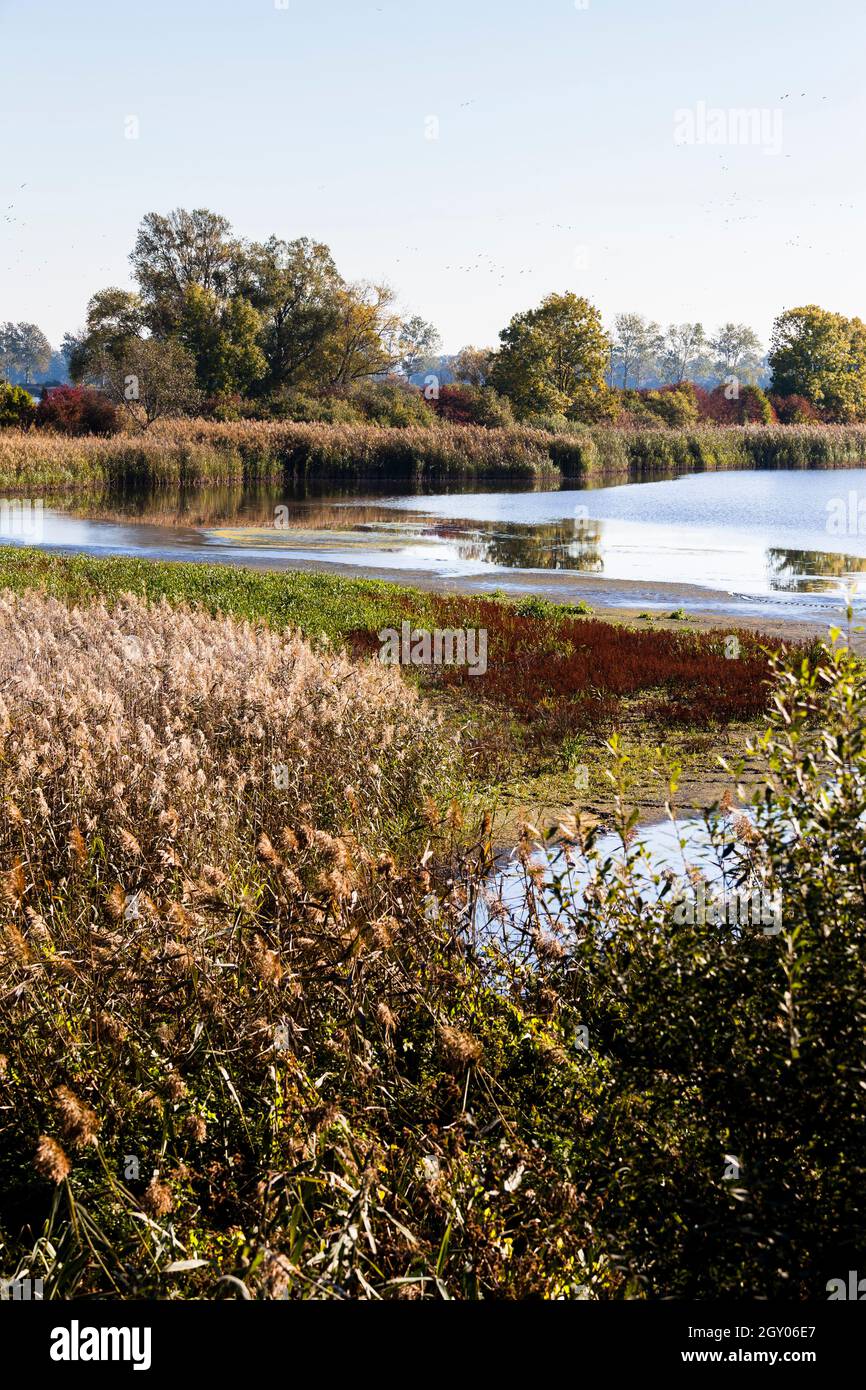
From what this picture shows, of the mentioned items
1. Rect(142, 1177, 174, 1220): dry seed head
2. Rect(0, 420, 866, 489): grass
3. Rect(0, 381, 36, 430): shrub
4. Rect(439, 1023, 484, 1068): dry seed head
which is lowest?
Rect(142, 1177, 174, 1220): dry seed head

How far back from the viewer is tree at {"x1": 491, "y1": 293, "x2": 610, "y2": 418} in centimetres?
7212

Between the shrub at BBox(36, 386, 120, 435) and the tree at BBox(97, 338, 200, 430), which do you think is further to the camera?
the tree at BBox(97, 338, 200, 430)

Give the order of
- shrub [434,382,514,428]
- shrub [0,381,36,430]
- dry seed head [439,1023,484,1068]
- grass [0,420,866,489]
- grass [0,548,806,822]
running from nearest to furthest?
dry seed head [439,1023,484,1068]
grass [0,548,806,822]
grass [0,420,866,489]
shrub [0,381,36,430]
shrub [434,382,514,428]

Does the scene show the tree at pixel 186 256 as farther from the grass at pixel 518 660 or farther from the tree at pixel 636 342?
the tree at pixel 636 342

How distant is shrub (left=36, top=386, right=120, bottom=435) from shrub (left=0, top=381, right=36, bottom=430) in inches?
25.0

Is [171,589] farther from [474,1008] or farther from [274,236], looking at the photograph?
[274,236]

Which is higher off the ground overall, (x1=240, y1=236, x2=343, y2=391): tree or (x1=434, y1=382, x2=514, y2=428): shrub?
(x1=240, y1=236, x2=343, y2=391): tree

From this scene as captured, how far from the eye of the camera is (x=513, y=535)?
29312mm

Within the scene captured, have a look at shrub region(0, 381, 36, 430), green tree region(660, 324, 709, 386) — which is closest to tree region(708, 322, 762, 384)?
green tree region(660, 324, 709, 386)

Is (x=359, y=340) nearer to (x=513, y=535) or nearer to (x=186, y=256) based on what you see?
(x=186, y=256)

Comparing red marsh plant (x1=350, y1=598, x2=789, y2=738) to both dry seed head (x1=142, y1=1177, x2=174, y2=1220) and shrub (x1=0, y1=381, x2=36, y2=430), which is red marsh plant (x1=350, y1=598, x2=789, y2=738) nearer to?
dry seed head (x1=142, y1=1177, x2=174, y2=1220)

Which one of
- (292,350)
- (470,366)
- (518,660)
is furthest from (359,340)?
(518,660)

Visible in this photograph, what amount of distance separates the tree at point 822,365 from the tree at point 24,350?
124 m

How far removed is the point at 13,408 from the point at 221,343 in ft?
62.2
